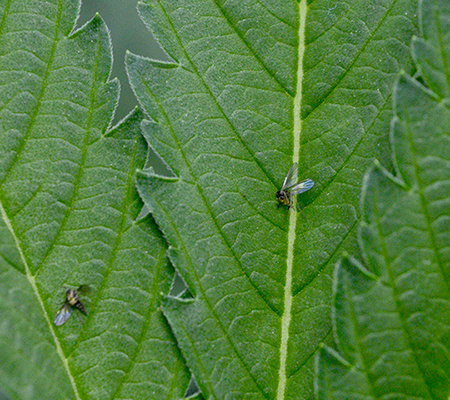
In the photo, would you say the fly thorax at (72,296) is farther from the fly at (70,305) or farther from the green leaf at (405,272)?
the green leaf at (405,272)

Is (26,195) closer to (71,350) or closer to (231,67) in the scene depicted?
(71,350)

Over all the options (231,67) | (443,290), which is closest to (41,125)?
(231,67)

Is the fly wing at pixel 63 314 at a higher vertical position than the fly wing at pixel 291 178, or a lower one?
lower

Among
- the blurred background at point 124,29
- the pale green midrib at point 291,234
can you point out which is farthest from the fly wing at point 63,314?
the blurred background at point 124,29

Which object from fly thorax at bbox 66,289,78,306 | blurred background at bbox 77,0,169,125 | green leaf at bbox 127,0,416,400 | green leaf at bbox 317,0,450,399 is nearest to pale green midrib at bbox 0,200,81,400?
fly thorax at bbox 66,289,78,306

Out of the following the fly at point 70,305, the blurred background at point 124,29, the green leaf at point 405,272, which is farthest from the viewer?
the blurred background at point 124,29

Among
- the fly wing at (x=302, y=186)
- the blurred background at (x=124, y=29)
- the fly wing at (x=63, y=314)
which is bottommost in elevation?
the fly wing at (x=63, y=314)
